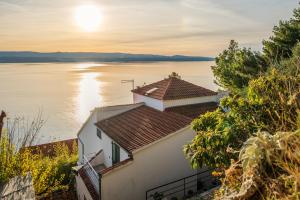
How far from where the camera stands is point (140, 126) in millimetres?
15781

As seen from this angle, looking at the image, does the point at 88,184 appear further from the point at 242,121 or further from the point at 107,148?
the point at 242,121

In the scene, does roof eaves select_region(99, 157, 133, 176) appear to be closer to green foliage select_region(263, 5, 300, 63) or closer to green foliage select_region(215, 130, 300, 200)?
green foliage select_region(215, 130, 300, 200)

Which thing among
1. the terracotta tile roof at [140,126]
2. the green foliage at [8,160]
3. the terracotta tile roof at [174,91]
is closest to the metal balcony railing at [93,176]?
the terracotta tile roof at [140,126]

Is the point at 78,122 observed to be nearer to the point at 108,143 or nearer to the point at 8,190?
the point at 108,143

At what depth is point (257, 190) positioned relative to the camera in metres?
3.93

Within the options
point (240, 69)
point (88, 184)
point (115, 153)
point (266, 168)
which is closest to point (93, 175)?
point (88, 184)

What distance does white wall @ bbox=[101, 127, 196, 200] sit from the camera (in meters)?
12.8

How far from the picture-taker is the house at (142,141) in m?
A: 13.1

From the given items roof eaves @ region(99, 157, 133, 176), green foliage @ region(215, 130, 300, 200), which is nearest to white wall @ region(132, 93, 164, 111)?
roof eaves @ region(99, 157, 133, 176)

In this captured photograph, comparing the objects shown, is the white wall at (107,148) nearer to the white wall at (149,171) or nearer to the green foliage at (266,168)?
the white wall at (149,171)

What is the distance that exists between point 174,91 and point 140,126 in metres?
4.13

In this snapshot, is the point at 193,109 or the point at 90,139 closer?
the point at 193,109

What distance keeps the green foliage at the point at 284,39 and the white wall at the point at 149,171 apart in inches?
350

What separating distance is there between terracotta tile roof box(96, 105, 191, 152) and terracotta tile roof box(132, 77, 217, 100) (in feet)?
3.78
